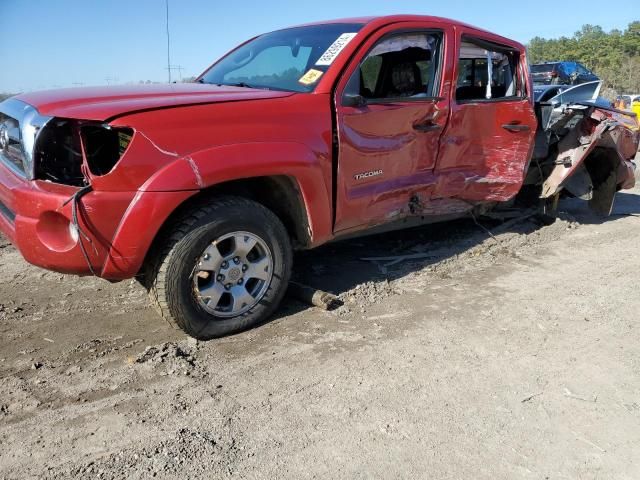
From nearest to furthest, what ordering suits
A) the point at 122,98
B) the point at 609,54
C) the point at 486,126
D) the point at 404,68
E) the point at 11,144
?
the point at 122,98, the point at 11,144, the point at 404,68, the point at 486,126, the point at 609,54

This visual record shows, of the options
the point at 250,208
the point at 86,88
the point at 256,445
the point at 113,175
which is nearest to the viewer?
the point at 256,445

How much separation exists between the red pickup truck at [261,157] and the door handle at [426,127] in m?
0.02

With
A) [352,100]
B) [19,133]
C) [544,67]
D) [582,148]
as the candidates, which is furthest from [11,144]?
[544,67]

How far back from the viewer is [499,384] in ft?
9.39

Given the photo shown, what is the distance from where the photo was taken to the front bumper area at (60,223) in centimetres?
277

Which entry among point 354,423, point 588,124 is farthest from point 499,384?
point 588,124

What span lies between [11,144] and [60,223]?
759 millimetres

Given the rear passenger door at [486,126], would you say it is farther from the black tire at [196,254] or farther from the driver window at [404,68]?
the black tire at [196,254]

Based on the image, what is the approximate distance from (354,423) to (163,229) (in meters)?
1.51

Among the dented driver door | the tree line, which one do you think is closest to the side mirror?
the dented driver door

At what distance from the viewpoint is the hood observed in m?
2.80

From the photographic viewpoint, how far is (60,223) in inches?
113

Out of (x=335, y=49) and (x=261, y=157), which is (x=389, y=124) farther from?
(x=261, y=157)

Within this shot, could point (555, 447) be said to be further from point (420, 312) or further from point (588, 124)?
point (588, 124)
